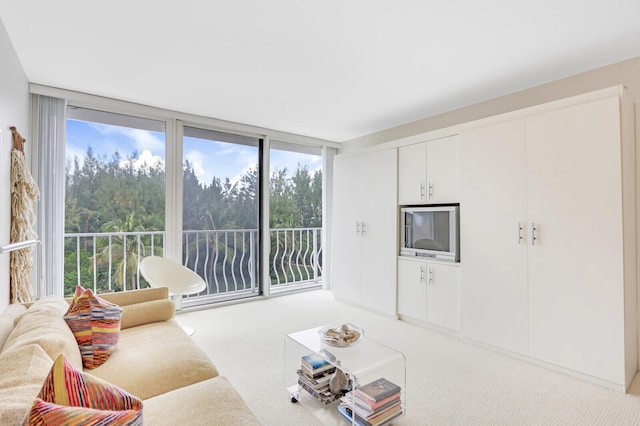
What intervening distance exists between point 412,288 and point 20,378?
129 inches

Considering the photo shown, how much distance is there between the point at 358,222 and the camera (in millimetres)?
4312

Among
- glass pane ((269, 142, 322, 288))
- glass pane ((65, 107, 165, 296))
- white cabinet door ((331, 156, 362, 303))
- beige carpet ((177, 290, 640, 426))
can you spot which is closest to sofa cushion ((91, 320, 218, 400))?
beige carpet ((177, 290, 640, 426))

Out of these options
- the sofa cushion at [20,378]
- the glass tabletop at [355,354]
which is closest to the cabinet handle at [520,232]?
the glass tabletop at [355,354]

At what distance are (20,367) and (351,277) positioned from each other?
3.65 meters

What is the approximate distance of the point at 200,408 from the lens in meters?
1.26

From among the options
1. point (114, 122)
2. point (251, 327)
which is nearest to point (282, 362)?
point (251, 327)

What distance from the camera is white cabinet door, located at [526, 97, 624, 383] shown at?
223 centimetres

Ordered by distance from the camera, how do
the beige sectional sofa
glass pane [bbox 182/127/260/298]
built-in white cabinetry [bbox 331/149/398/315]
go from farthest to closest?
glass pane [bbox 182/127/260/298], built-in white cabinetry [bbox 331/149/398/315], the beige sectional sofa

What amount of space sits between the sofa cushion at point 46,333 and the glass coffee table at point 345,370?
47.9 inches

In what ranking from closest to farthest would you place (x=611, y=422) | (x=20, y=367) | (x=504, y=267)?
(x=20, y=367)
(x=611, y=422)
(x=504, y=267)

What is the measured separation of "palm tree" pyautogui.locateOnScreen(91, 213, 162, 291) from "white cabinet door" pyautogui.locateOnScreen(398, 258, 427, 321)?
298 cm

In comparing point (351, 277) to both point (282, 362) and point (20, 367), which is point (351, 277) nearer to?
point (282, 362)

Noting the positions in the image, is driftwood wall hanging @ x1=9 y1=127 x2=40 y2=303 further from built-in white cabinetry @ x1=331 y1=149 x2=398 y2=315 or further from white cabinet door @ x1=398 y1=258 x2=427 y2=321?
white cabinet door @ x1=398 y1=258 x2=427 y2=321

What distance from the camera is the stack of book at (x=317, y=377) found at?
1968 mm
